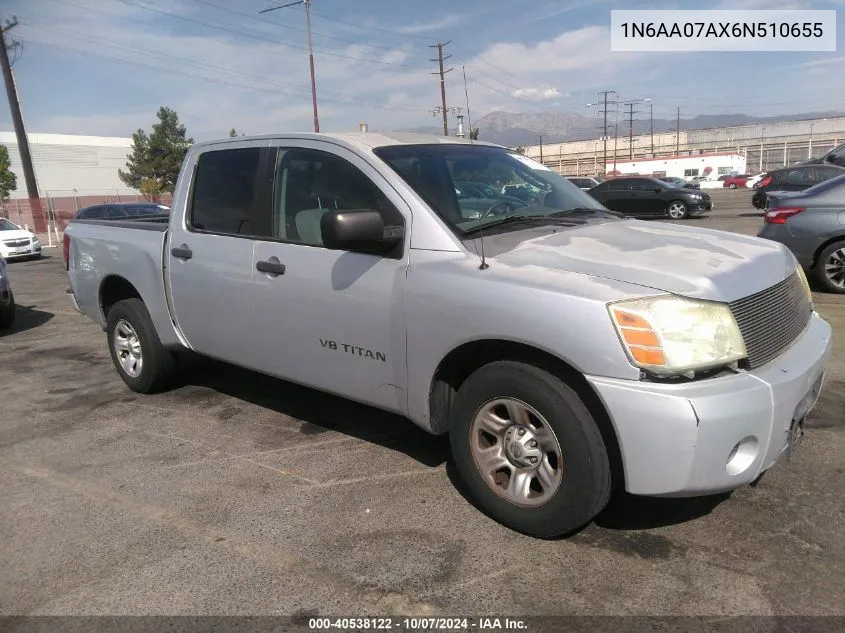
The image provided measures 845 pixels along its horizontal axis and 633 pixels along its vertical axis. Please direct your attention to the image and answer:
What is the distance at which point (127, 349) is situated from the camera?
511 centimetres

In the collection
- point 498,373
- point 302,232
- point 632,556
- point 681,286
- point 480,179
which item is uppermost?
point 480,179

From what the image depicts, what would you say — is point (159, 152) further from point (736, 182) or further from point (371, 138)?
point (371, 138)

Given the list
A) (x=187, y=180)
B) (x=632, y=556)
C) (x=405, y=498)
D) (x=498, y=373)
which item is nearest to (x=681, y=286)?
(x=498, y=373)

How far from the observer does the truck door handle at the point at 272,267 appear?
3602 mm

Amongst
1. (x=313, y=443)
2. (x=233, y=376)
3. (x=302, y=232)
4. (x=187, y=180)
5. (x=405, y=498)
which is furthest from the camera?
(x=233, y=376)

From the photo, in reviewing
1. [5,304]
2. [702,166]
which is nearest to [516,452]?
[5,304]

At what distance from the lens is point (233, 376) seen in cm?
552

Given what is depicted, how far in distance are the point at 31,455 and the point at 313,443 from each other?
5.91 ft

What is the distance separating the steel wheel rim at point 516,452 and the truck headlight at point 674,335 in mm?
512

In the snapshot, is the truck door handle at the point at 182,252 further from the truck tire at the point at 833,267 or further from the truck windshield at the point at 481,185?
the truck tire at the point at 833,267

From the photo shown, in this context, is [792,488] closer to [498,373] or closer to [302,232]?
[498,373]

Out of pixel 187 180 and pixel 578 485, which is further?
pixel 187 180

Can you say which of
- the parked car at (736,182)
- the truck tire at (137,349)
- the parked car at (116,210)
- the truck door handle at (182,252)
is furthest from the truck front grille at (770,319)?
the parked car at (736,182)

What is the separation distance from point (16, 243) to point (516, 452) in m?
18.9
